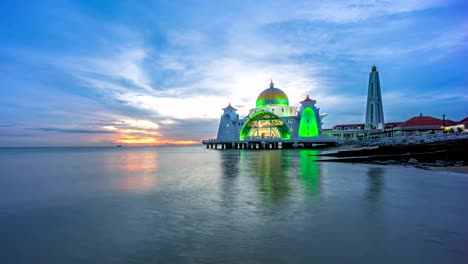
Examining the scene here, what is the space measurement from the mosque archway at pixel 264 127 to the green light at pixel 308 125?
285 cm

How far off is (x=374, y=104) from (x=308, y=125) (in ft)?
81.7

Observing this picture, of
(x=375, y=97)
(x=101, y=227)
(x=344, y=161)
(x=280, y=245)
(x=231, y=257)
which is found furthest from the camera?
(x=375, y=97)

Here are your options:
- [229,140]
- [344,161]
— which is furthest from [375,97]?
[344,161]

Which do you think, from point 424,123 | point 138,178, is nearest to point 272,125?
point 424,123

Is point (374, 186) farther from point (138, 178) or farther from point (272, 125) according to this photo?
point (272, 125)

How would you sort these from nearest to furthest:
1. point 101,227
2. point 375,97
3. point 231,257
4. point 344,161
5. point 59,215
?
point 231,257, point 101,227, point 59,215, point 344,161, point 375,97

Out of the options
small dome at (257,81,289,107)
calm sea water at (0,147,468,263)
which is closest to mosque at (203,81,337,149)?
small dome at (257,81,289,107)

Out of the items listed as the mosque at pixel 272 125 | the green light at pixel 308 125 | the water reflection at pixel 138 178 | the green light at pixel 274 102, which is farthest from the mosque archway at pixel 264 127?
the water reflection at pixel 138 178

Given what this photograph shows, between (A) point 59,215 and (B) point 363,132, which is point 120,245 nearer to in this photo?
(A) point 59,215

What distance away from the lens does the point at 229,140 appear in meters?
55.1

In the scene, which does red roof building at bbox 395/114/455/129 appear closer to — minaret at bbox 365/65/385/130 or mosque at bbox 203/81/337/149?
minaret at bbox 365/65/385/130

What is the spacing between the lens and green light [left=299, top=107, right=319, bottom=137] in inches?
1966

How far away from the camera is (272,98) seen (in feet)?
183

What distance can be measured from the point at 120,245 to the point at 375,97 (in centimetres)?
7045
